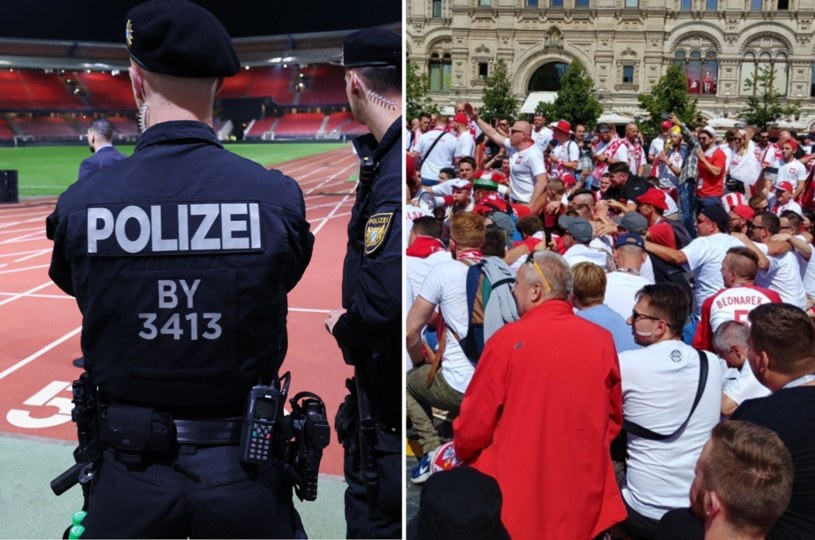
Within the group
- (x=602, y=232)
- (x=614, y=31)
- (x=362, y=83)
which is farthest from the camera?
(x=614, y=31)

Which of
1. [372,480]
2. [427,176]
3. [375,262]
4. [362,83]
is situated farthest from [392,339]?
[427,176]

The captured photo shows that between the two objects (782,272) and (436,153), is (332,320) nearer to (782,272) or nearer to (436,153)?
(782,272)

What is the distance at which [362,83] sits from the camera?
90.4 inches

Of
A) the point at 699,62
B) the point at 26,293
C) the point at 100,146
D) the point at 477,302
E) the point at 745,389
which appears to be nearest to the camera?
the point at 100,146

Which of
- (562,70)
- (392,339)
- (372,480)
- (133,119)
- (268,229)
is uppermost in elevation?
(562,70)

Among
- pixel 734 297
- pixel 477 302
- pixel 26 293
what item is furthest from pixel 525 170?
pixel 26 293

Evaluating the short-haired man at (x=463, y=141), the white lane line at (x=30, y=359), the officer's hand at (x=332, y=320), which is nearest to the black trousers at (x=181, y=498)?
the officer's hand at (x=332, y=320)

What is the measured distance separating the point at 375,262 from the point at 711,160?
8.74 metres

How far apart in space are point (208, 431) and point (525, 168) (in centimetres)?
591

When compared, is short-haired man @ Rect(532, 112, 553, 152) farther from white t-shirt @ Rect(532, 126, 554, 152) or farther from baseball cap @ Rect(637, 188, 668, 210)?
baseball cap @ Rect(637, 188, 668, 210)

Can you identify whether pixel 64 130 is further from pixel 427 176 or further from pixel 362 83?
pixel 427 176

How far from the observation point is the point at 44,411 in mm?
4117

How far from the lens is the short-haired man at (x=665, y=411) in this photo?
3.16 metres

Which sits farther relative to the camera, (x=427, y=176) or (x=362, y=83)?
(x=427, y=176)
